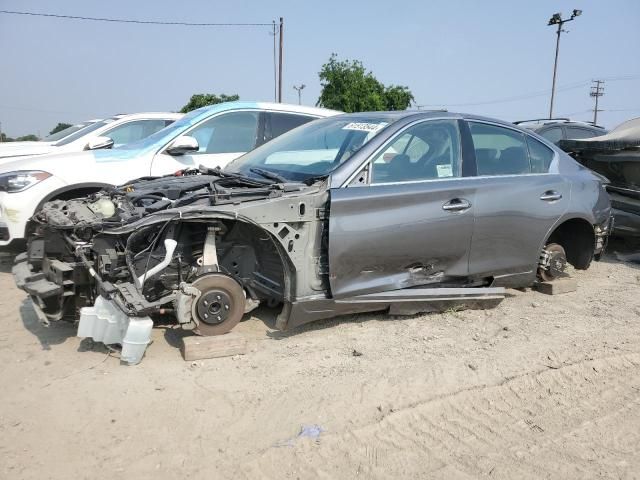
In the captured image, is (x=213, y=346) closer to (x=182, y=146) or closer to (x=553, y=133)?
(x=182, y=146)

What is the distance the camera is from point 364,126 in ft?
15.3

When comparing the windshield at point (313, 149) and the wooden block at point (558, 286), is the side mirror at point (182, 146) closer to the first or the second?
the windshield at point (313, 149)

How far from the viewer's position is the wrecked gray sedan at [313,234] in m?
3.78

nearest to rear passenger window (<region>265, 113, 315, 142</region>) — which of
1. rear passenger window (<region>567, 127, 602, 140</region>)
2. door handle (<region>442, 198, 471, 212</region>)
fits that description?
door handle (<region>442, 198, 471, 212</region>)

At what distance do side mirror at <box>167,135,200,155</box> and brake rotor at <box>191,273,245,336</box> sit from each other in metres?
2.50

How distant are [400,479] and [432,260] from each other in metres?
2.08

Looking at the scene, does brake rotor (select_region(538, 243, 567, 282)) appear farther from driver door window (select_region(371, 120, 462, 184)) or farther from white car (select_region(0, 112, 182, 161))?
white car (select_region(0, 112, 182, 161))

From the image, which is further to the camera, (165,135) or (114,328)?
(165,135)

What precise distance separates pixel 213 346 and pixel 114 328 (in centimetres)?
66

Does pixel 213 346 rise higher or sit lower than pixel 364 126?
lower

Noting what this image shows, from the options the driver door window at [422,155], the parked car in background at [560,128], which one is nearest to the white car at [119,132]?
the driver door window at [422,155]

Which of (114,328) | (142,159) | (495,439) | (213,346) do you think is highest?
(142,159)

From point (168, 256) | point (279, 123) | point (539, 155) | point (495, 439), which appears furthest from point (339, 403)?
point (279, 123)

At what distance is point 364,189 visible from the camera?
13.4ft
